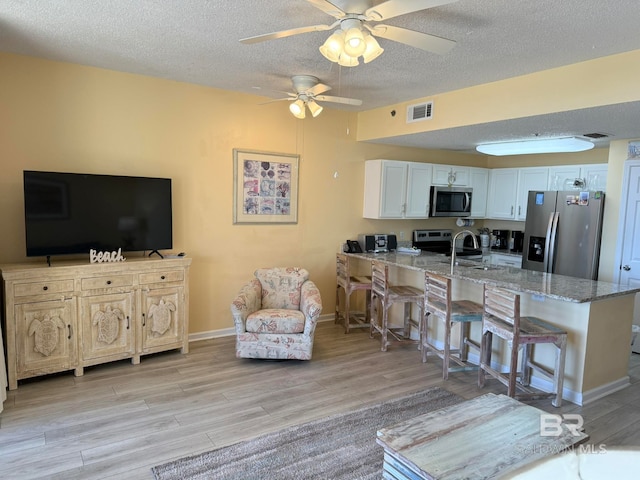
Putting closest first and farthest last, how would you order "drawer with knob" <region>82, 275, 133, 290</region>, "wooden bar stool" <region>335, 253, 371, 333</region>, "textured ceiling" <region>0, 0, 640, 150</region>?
"textured ceiling" <region>0, 0, 640, 150</region> → "drawer with knob" <region>82, 275, 133, 290</region> → "wooden bar stool" <region>335, 253, 371, 333</region>

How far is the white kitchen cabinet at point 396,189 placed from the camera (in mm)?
5527

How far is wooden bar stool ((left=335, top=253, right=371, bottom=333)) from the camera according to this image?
5.04m

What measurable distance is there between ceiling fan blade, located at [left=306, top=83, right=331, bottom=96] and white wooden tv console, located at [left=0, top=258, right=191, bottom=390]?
2067 mm

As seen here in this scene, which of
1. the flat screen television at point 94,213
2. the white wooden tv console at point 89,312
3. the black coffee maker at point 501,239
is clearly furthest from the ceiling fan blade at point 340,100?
the black coffee maker at point 501,239

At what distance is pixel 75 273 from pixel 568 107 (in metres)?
4.30

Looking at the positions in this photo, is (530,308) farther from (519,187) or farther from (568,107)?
(519,187)

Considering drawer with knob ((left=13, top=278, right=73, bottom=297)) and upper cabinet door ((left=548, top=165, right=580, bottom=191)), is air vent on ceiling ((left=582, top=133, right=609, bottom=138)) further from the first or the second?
drawer with knob ((left=13, top=278, right=73, bottom=297))

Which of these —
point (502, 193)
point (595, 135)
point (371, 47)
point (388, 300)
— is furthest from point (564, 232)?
point (371, 47)

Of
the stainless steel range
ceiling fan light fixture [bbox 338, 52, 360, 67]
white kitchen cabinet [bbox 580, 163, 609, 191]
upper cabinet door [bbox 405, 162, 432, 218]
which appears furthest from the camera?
the stainless steel range

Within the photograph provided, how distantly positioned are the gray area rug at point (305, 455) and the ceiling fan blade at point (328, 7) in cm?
253

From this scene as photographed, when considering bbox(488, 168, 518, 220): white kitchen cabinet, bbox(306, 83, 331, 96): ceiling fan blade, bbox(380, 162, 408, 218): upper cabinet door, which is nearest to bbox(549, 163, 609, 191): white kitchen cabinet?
bbox(488, 168, 518, 220): white kitchen cabinet

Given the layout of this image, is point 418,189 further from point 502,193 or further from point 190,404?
point 190,404

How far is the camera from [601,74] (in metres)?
3.07

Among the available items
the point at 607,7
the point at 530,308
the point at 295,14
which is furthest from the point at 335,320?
the point at 607,7
